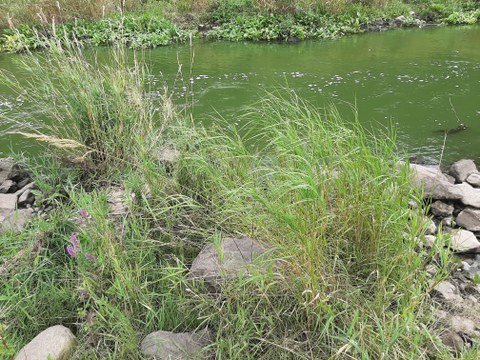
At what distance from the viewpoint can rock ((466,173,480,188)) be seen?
346 centimetres

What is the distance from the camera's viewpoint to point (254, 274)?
1831 millimetres

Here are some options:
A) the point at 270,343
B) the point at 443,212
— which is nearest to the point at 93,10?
the point at 443,212

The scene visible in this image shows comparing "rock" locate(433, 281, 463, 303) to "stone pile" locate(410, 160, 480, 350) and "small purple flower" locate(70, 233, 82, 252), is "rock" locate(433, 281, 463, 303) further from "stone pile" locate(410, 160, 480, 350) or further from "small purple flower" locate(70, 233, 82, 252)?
"small purple flower" locate(70, 233, 82, 252)

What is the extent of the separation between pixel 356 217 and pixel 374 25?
9852mm

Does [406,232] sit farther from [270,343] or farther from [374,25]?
[374,25]

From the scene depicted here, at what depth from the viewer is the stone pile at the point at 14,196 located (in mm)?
2625

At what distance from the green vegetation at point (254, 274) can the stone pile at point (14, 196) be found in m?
0.15

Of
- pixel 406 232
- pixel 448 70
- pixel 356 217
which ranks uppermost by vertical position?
pixel 356 217

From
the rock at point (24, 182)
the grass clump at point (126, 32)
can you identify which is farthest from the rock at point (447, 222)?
the grass clump at point (126, 32)

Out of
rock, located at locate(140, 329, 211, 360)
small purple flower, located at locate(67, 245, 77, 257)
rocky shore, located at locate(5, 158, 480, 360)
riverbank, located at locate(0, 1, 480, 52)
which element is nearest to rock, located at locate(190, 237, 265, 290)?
rocky shore, located at locate(5, 158, 480, 360)

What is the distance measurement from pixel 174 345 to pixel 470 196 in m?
2.34

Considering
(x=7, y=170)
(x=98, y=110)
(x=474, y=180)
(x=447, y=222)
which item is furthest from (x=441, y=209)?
(x=7, y=170)

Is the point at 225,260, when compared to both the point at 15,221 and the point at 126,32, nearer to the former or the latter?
the point at 15,221

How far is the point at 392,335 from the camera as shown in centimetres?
167
